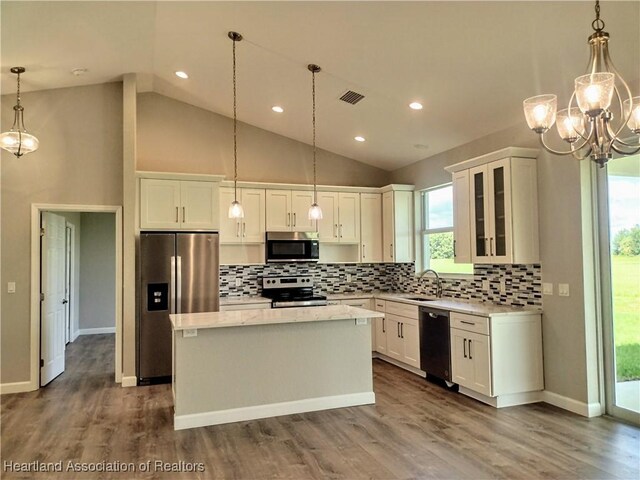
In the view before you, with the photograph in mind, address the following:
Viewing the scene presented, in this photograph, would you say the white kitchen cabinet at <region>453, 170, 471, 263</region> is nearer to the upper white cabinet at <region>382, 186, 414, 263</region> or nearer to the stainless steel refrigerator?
the upper white cabinet at <region>382, 186, 414, 263</region>

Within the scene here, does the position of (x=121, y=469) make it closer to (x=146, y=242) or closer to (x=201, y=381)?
(x=201, y=381)

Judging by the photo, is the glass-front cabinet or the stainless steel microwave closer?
the glass-front cabinet

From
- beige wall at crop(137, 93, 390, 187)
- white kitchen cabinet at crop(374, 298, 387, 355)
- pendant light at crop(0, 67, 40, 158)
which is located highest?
beige wall at crop(137, 93, 390, 187)

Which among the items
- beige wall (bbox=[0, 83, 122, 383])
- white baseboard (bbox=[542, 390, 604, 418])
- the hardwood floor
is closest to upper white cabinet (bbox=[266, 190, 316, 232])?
beige wall (bbox=[0, 83, 122, 383])

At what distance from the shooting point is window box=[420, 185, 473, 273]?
5.83m

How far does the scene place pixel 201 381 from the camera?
12.4 ft

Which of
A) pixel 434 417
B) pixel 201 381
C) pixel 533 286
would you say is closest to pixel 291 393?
pixel 201 381

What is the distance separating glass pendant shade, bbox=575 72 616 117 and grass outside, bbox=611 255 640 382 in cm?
226

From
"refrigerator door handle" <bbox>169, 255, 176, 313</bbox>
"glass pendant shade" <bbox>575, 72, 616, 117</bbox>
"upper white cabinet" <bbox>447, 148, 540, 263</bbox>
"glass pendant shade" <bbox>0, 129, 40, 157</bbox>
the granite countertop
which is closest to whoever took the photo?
"glass pendant shade" <bbox>575, 72, 616, 117</bbox>

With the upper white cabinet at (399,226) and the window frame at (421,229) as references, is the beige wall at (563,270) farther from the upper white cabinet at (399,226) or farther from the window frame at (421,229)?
the upper white cabinet at (399,226)

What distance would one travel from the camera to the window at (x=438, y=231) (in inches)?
229

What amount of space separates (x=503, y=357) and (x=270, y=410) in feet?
7.37

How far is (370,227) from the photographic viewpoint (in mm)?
6621

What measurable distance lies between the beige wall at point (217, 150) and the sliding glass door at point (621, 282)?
3.70 metres
